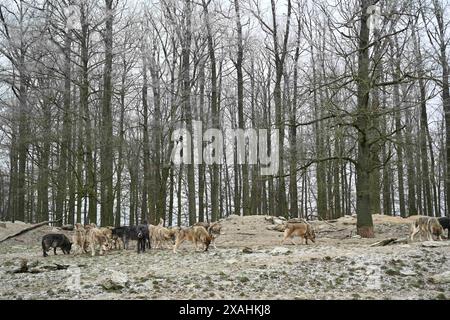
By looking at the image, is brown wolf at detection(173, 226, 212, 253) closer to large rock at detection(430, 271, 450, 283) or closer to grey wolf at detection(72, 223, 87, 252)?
grey wolf at detection(72, 223, 87, 252)

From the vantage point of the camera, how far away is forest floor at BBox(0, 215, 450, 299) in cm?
850

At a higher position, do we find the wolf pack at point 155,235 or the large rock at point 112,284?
the wolf pack at point 155,235

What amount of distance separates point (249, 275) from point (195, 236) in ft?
16.3

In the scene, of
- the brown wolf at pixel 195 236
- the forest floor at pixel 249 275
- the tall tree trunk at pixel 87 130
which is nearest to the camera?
the forest floor at pixel 249 275

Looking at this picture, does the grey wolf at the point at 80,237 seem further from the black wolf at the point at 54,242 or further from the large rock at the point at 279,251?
the large rock at the point at 279,251

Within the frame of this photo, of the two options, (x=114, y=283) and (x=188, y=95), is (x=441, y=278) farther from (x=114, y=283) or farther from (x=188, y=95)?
(x=188, y=95)

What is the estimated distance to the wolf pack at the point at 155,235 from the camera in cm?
1423

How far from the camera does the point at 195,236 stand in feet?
47.4

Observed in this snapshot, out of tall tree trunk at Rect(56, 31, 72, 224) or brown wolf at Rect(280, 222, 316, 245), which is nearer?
brown wolf at Rect(280, 222, 316, 245)

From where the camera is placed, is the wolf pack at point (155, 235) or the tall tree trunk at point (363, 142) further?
the tall tree trunk at point (363, 142)

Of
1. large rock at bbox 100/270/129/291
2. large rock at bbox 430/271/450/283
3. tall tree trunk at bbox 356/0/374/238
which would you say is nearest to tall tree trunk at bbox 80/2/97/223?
tall tree trunk at bbox 356/0/374/238

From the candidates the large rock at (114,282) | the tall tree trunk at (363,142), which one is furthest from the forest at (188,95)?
the large rock at (114,282)

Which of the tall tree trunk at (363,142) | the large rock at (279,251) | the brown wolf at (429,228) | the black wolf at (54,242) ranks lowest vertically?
the large rock at (279,251)

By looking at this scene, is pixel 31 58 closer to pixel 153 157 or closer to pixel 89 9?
pixel 89 9
